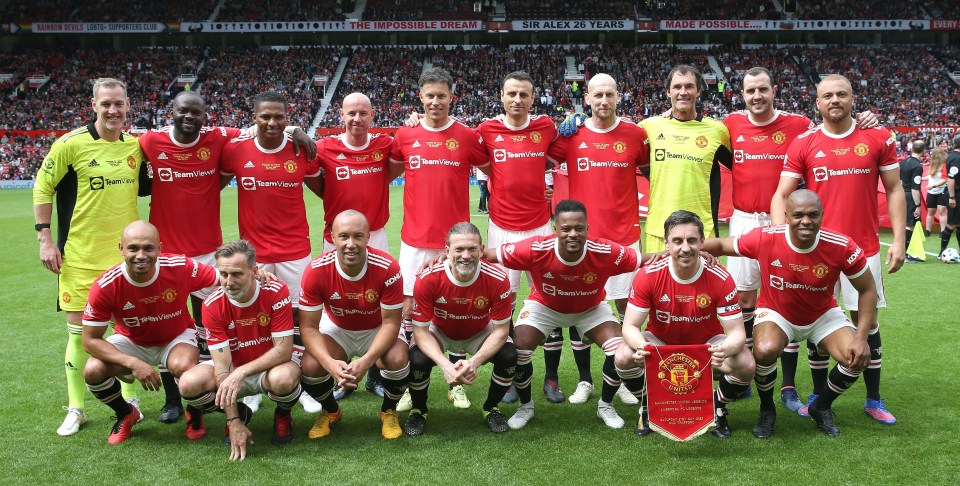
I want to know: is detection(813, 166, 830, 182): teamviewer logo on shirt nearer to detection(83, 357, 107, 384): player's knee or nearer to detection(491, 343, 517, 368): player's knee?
detection(491, 343, 517, 368): player's knee

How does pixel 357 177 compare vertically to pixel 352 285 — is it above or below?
above

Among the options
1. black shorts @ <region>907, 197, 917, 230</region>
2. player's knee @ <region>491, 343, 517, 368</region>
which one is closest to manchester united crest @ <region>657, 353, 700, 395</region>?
player's knee @ <region>491, 343, 517, 368</region>

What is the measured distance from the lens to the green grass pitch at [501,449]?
387 cm

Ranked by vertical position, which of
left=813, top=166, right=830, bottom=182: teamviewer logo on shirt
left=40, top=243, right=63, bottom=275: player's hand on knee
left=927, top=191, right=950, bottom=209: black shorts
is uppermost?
left=813, top=166, right=830, bottom=182: teamviewer logo on shirt

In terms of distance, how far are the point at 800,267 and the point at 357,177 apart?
311 centimetres

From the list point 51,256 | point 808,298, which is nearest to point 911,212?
point 808,298

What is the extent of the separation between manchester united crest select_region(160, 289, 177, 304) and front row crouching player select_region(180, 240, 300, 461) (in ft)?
0.95

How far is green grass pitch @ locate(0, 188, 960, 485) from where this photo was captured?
12.7ft

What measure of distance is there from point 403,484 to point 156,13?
1809 inches

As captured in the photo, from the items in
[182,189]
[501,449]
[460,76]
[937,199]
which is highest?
[460,76]

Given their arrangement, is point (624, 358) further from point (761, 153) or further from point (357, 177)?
point (357, 177)

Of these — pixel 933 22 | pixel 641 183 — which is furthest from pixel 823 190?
pixel 933 22

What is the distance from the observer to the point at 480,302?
4.60 metres

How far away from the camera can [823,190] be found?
15.8 feet
